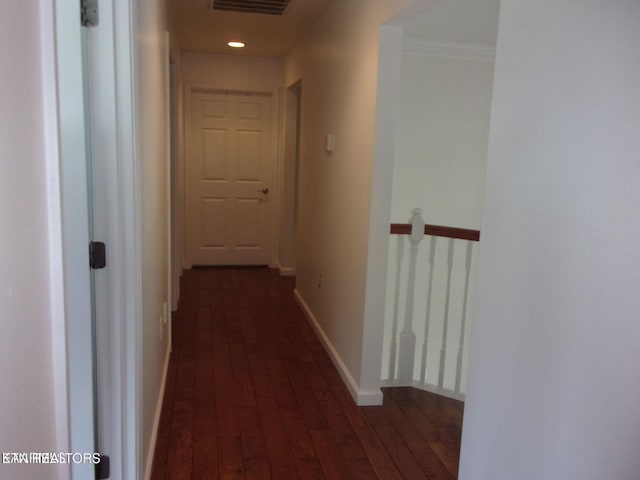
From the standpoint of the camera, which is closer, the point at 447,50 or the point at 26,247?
the point at 26,247

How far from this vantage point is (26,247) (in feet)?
2.78

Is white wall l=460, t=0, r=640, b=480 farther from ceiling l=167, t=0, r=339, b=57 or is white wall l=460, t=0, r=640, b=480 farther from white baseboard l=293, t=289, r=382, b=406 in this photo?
ceiling l=167, t=0, r=339, b=57

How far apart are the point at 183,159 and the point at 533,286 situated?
520 cm

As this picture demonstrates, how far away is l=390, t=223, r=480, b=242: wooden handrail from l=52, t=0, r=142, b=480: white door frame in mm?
1727

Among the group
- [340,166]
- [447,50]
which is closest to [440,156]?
[447,50]

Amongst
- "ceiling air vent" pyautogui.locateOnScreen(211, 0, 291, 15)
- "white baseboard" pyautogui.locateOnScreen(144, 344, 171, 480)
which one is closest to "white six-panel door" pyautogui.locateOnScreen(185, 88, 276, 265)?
"ceiling air vent" pyautogui.locateOnScreen(211, 0, 291, 15)

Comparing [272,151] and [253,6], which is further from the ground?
[253,6]

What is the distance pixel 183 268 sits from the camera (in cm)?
612

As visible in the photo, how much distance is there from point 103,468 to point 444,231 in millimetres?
2103

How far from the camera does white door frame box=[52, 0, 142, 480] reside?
5.16ft

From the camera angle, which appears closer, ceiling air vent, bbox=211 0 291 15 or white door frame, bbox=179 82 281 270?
ceiling air vent, bbox=211 0 291 15

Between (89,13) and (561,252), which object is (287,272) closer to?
(89,13)

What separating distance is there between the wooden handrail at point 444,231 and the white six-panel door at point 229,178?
3.35 meters

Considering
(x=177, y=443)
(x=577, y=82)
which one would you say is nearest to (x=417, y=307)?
(x=177, y=443)
